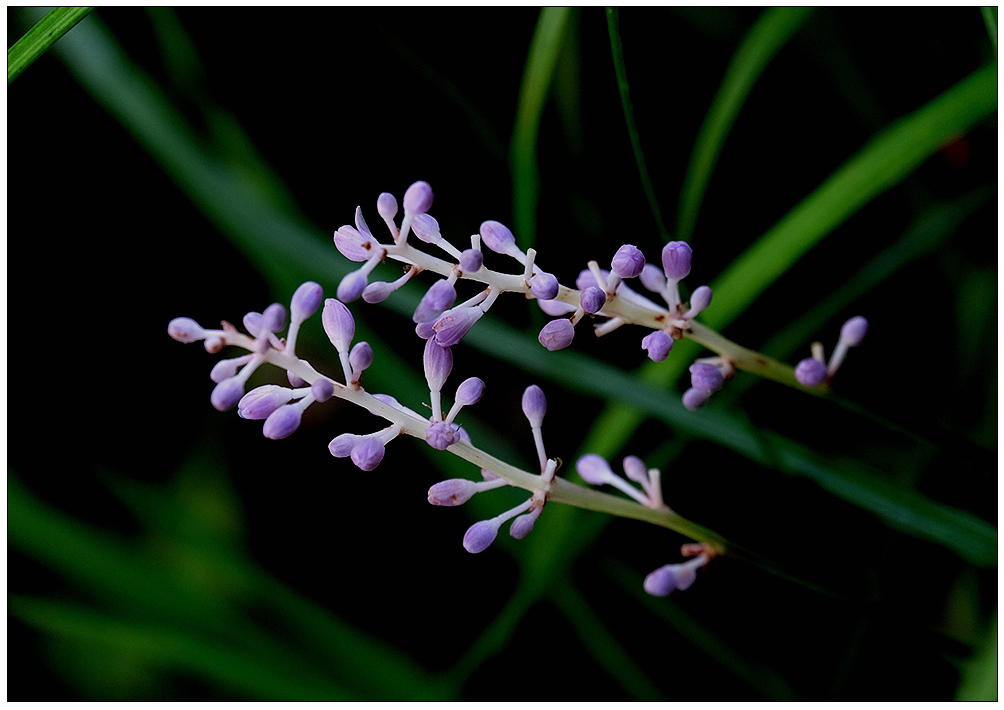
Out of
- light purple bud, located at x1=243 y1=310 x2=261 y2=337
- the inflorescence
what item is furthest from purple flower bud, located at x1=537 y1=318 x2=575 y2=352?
light purple bud, located at x1=243 y1=310 x2=261 y2=337

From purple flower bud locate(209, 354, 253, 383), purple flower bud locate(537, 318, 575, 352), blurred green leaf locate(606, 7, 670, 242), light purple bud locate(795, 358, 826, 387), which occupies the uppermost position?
blurred green leaf locate(606, 7, 670, 242)

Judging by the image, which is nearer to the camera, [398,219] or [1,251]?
[1,251]

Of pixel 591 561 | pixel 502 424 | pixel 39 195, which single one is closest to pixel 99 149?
pixel 39 195

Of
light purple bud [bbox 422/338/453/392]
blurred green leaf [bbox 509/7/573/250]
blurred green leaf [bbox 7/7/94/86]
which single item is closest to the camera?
light purple bud [bbox 422/338/453/392]

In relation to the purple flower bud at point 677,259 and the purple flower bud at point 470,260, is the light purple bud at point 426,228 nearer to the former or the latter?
the purple flower bud at point 470,260

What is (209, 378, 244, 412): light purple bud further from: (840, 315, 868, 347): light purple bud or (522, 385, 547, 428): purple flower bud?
(840, 315, 868, 347): light purple bud

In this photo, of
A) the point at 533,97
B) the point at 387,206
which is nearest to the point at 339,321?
the point at 387,206

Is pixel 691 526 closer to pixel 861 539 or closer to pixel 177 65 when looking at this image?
pixel 861 539

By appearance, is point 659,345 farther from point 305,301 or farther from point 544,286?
point 305,301
